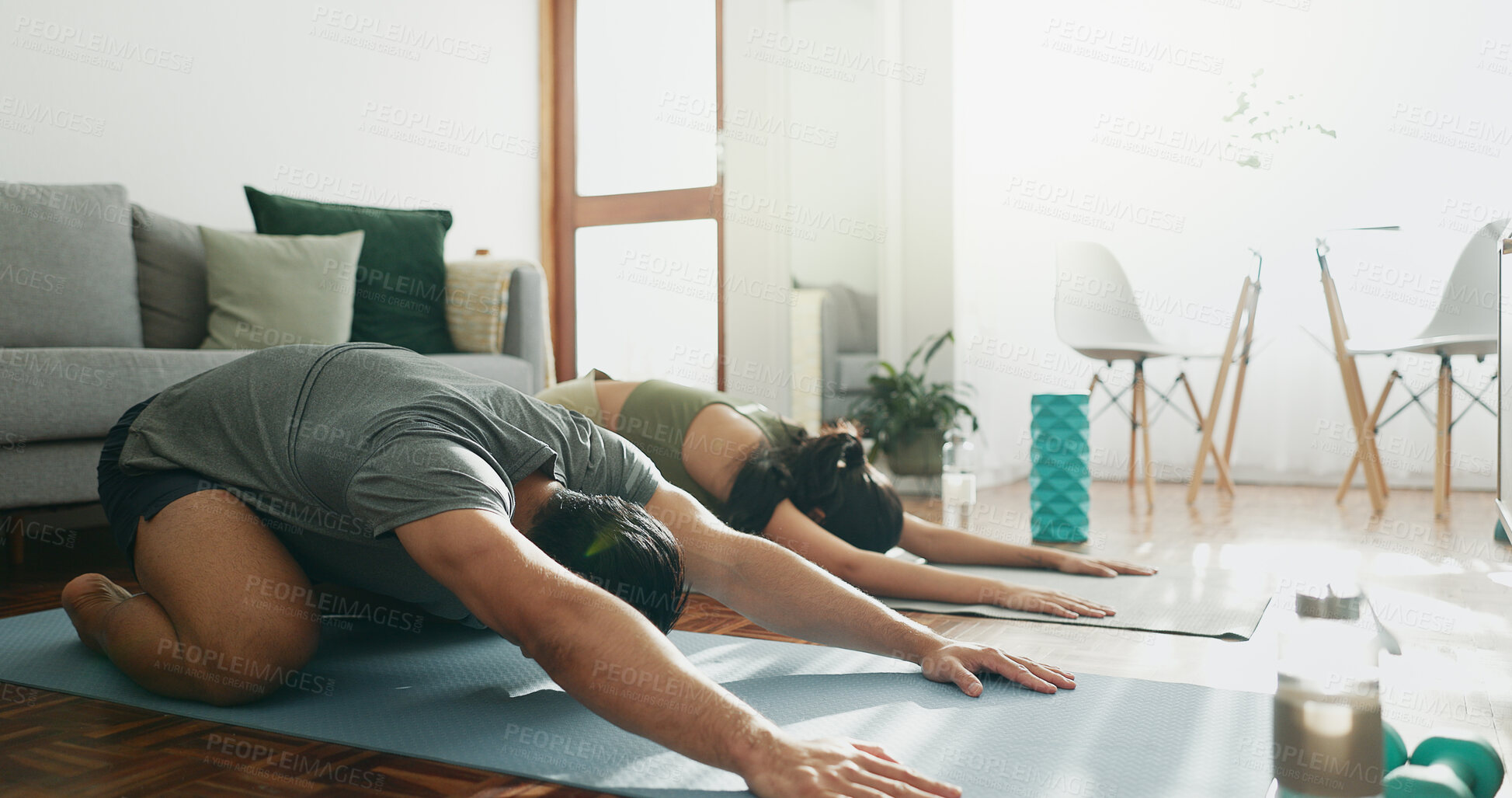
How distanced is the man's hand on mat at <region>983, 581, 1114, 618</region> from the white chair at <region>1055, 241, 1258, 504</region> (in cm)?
193

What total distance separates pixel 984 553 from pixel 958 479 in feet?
3.76

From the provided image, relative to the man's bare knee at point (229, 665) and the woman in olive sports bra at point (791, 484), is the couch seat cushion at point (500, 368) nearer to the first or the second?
the woman in olive sports bra at point (791, 484)

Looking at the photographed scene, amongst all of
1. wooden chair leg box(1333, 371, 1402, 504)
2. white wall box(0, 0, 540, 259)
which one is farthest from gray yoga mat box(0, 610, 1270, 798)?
wooden chair leg box(1333, 371, 1402, 504)

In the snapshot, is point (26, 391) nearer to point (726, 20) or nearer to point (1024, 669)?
point (1024, 669)

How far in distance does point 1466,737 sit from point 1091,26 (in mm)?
4151

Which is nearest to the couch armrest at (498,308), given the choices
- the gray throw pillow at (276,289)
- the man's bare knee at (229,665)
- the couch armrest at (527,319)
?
the couch armrest at (527,319)

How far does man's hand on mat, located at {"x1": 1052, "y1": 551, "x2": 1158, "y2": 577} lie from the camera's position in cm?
236

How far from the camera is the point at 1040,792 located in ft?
3.55

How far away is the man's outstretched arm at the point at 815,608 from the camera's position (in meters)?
1.47

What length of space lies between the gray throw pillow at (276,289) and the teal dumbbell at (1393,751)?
8.56ft

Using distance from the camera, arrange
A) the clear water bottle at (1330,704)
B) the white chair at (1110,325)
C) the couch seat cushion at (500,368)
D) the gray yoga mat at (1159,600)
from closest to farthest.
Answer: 1. the clear water bottle at (1330,704)
2. the gray yoga mat at (1159,600)
3. the couch seat cushion at (500,368)
4. the white chair at (1110,325)

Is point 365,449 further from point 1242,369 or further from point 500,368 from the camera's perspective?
point 1242,369

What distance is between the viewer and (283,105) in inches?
151

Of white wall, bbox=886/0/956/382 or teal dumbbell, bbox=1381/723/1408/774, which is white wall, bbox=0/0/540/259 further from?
teal dumbbell, bbox=1381/723/1408/774
